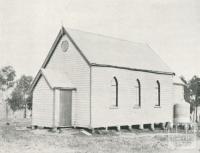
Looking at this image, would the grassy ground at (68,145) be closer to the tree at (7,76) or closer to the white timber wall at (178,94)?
the white timber wall at (178,94)

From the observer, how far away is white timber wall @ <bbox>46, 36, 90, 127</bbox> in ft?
85.9

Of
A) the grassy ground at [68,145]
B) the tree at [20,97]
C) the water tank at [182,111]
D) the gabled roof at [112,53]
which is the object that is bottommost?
the grassy ground at [68,145]

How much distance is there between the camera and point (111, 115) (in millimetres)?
27328

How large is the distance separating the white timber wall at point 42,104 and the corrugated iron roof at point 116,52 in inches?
143

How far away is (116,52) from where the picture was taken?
97.2ft

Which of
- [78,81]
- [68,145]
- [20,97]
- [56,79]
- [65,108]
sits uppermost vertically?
[56,79]

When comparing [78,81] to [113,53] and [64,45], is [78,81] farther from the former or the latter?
[113,53]

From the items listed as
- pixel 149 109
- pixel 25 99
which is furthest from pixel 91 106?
pixel 25 99

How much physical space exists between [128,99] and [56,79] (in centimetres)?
583

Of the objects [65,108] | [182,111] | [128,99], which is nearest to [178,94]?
[182,111]

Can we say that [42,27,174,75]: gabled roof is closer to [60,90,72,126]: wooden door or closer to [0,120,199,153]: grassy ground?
[60,90,72,126]: wooden door

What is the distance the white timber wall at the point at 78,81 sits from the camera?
26.2 metres

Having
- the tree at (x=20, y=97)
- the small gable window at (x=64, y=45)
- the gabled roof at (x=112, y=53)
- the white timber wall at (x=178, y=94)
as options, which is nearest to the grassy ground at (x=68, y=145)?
the gabled roof at (x=112, y=53)

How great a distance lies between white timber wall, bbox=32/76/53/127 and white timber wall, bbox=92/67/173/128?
3.01 m
